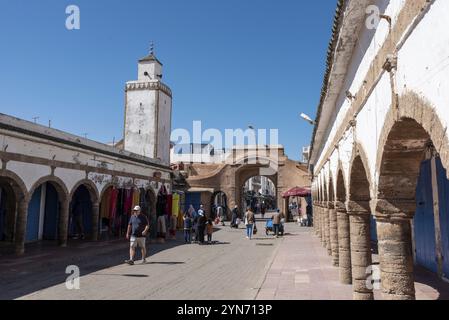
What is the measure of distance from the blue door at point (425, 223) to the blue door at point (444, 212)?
1.93 feet

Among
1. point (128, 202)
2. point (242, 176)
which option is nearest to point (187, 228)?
point (128, 202)

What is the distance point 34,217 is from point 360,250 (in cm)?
1323

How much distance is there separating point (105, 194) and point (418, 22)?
635 inches

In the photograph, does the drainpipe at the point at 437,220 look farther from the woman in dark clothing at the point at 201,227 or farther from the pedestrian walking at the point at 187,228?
the pedestrian walking at the point at 187,228

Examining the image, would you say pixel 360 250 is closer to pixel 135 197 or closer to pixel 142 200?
pixel 135 197

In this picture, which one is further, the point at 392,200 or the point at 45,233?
the point at 45,233

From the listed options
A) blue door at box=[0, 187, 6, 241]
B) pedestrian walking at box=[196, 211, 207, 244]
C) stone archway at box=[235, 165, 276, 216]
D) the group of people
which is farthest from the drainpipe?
stone archway at box=[235, 165, 276, 216]

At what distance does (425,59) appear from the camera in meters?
3.01

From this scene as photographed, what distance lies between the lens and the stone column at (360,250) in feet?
21.4

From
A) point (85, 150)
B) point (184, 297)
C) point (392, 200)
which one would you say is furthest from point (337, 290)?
point (85, 150)

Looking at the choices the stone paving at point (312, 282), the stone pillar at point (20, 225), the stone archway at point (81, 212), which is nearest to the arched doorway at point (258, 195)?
the stone archway at point (81, 212)

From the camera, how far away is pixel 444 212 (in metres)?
8.49

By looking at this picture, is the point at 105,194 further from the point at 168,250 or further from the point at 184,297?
the point at 184,297

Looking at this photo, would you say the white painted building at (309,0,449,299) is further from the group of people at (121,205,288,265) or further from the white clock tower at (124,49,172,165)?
the white clock tower at (124,49,172,165)
